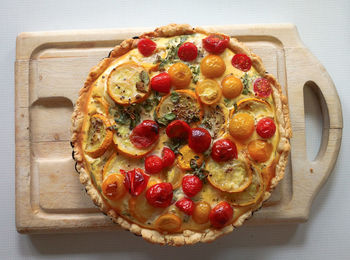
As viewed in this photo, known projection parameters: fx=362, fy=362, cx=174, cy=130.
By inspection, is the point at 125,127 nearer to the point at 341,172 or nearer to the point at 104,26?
the point at 104,26

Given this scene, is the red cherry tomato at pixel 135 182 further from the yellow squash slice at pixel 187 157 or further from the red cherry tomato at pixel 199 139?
the red cherry tomato at pixel 199 139

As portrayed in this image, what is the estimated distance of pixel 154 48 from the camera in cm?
322

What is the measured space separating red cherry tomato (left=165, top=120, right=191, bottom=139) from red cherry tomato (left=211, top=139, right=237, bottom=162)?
10.7 inches

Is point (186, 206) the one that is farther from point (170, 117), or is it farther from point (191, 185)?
point (170, 117)

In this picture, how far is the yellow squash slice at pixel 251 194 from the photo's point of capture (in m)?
3.01

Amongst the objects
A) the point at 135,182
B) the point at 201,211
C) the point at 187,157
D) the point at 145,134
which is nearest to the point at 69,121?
the point at 145,134

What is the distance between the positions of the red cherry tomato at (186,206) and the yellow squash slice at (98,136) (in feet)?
2.54

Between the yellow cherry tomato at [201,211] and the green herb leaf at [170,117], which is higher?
the green herb leaf at [170,117]

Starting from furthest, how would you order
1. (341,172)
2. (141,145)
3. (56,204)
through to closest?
(341,172) < (56,204) < (141,145)

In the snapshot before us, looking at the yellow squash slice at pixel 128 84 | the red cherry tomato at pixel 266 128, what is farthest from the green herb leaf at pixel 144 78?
the red cherry tomato at pixel 266 128

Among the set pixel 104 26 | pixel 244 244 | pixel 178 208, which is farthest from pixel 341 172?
pixel 104 26

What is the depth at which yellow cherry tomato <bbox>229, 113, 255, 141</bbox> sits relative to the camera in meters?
3.01

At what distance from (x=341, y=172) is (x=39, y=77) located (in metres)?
3.32

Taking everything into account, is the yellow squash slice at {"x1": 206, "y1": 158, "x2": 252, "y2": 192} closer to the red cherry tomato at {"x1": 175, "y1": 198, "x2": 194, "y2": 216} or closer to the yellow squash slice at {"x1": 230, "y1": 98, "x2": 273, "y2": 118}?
the red cherry tomato at {"x1": 175, "y1": 198, "x2": 194, "y2": 216}
